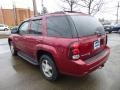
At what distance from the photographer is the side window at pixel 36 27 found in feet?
13.6

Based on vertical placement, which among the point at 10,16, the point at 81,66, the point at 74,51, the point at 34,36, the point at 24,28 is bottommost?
the point at 81,66

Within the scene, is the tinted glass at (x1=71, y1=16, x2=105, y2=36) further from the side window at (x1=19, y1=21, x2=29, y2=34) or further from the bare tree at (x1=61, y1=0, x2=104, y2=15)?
the bare tree at (x1=61, y1=0, x2=104, y2=15)

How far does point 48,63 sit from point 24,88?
858 mm

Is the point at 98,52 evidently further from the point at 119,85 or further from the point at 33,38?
the point at 33,38

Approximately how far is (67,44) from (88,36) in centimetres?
60

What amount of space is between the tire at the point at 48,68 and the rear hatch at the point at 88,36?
33.5 inches

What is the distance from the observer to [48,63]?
3.86 metres

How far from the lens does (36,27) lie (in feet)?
14.4

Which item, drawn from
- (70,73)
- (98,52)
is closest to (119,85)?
(98,52)

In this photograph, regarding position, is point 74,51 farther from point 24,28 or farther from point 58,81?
point 24,28

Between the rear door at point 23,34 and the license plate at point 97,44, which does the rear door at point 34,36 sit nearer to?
the rear door at point 23,34

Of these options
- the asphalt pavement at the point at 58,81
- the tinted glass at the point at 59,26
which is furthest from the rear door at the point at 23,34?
the tinted glass at the point at 59,26

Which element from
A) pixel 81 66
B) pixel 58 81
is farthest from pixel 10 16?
pixel 81 66

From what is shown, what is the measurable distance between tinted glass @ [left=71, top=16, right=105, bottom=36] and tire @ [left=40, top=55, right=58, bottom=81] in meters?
1.08
